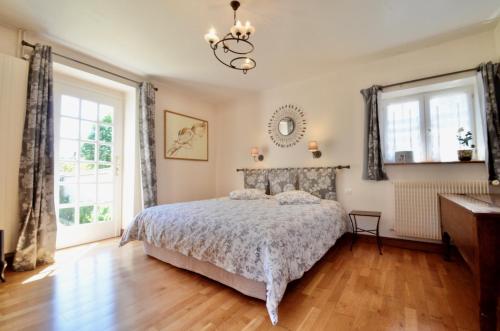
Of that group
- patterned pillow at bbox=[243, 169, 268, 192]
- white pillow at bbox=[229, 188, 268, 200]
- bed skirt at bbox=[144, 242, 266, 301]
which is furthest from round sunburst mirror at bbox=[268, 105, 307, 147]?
bed skirt at bbox=[144, 242, 266, 301]

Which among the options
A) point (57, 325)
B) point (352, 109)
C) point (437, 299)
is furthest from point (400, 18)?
point (57, 325)

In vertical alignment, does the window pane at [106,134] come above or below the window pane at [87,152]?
above

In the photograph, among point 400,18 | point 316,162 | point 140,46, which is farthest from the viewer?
point 316,162

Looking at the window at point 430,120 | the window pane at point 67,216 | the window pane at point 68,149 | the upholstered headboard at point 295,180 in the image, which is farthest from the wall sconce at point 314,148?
the window pane at point 67,216

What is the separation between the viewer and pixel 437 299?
1.77 m

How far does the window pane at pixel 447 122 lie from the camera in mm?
2871

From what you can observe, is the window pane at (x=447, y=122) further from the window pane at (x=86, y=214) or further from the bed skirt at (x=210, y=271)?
the window pane at (x=86, y=214)

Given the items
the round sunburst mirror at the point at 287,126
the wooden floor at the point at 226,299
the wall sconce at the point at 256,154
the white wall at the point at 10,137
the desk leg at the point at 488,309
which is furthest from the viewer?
the wall sconce at the point at 256,154

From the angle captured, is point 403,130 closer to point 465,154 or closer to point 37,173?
point 465,154

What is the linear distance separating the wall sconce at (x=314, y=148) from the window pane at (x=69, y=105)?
11.6ft

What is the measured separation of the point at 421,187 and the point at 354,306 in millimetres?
1965

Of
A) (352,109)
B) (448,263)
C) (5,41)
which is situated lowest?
(448,263)

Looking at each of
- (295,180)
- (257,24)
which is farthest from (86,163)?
(295,180)

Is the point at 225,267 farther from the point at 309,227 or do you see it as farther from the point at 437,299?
the point at 437,299
